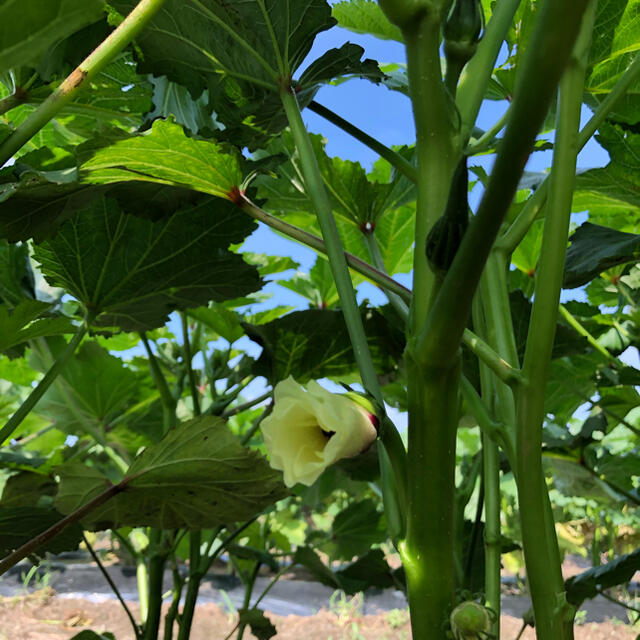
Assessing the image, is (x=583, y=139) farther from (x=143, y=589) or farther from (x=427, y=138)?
(x=143, y=589)

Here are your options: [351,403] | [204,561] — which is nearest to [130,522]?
[204,561]

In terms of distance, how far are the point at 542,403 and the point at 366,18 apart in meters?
0.58

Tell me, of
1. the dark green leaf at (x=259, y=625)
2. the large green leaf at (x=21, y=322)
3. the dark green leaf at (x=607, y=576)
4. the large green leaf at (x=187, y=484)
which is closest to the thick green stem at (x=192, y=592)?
the dark green leaf at (x=259, y=625)

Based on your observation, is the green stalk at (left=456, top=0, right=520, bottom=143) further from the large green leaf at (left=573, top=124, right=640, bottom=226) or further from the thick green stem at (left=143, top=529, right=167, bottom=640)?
the thick green stem at (left=143, top=529, right=167, bottom=640)

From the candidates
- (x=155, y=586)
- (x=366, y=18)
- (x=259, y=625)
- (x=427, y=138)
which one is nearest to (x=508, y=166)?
(x=427, y=138)

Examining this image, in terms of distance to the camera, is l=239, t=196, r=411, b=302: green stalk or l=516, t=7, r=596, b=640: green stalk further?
l=239, t=196, r=411, b=302: green stalk

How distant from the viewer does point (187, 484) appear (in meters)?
0.59

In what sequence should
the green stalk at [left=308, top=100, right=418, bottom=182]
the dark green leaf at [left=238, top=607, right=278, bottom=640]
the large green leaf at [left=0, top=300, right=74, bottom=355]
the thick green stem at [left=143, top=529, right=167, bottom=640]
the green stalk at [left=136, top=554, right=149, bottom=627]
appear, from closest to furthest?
the green stalk at [left=308, top=100, right=418, bottom=182] → the large green leaf at [left=0, top=300, right=74, bottom=355] → the thick green stem at [left=143, top=529, right=167, bottom=640] → the dark green leaf at [left=238, top=607, right=278, bottom=640] → the green stalk at [left=136, top=554, right=149, bottom=627]

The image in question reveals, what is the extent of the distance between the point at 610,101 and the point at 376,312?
0.41 metres

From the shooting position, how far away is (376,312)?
0.84m

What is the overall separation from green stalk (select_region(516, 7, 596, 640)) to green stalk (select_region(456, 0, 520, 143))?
52mm

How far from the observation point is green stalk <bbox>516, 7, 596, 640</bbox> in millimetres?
349

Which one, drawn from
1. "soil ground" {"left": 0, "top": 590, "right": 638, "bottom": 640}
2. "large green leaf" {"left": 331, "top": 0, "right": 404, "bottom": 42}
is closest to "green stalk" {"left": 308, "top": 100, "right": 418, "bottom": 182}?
"large green leaf" {"left": 331, "top": 0, "right": 404, "bottom": 42}

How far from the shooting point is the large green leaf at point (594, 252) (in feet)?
2.26
